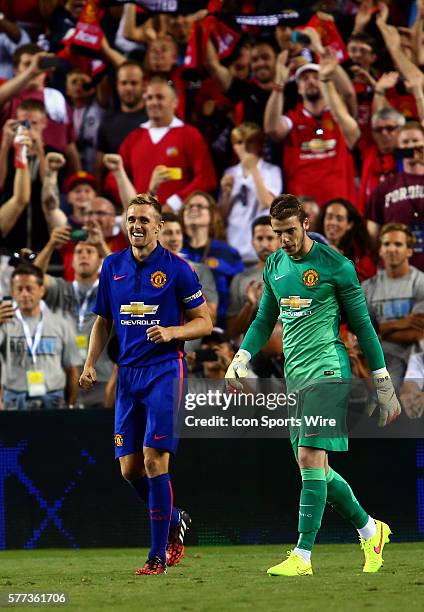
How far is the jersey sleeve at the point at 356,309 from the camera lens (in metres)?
7.10

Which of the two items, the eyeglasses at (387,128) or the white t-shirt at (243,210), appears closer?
the eyeglasses at (387,128)

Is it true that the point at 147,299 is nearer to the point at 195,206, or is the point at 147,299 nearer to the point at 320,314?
the point at 320,314

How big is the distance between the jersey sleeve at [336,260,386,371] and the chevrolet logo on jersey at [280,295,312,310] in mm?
223

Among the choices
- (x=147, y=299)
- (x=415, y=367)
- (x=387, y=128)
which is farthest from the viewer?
(x=387, y=128)

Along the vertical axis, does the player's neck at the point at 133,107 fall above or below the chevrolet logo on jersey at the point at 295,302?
above

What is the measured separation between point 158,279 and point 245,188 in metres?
5.33

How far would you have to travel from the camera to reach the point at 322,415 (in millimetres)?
6965

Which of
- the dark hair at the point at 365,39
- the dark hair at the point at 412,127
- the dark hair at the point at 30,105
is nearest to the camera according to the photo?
the dark hair at the point at 412,127

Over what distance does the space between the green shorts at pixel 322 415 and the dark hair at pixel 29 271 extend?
14.7 feet

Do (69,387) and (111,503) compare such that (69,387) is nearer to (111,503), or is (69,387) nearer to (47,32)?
(111,503)

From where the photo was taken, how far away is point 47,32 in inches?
575

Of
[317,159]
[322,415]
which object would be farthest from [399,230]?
[322,415]

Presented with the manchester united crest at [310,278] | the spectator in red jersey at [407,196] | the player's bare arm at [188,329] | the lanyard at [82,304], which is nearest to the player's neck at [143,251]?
the player's bare arm at [188,329]

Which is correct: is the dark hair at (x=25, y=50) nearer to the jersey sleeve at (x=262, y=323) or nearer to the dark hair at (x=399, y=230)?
the dark hair at (x=399, y=230)
